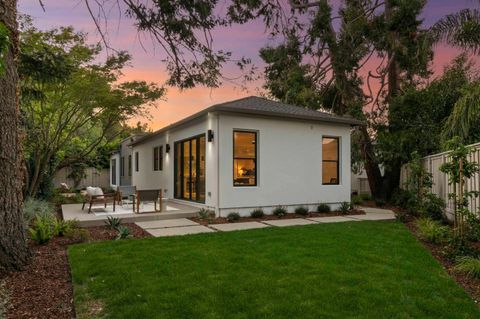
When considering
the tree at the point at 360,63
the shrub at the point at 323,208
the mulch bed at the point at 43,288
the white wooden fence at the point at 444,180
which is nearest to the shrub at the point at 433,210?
the white wooden fence at the point at 444,180

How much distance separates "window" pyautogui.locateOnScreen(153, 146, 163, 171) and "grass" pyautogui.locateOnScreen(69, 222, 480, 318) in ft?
29.2

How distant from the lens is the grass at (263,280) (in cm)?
357

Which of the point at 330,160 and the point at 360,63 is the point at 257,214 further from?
the point at 360,63

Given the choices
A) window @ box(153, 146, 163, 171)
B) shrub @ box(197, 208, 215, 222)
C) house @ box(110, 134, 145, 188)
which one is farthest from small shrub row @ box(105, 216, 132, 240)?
house @ box(110, 134, 145, 188)

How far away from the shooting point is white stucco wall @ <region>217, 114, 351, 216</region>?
32.5 feet

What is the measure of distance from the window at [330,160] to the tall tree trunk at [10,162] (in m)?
8.78

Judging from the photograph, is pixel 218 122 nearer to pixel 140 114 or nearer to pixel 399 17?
pixel 140 114

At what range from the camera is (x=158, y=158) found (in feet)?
51.7

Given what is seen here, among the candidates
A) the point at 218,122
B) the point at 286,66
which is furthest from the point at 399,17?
the point at 218,122

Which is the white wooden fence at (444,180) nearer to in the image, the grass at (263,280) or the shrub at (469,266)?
the grass at (263,280)

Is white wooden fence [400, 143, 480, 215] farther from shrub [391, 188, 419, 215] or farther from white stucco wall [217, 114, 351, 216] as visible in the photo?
white stucco wall [217, 114, 351, 216]

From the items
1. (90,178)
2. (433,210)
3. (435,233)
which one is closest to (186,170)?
(433,210)

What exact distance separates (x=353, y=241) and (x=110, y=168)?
78.5ft

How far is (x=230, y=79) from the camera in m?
6.54
